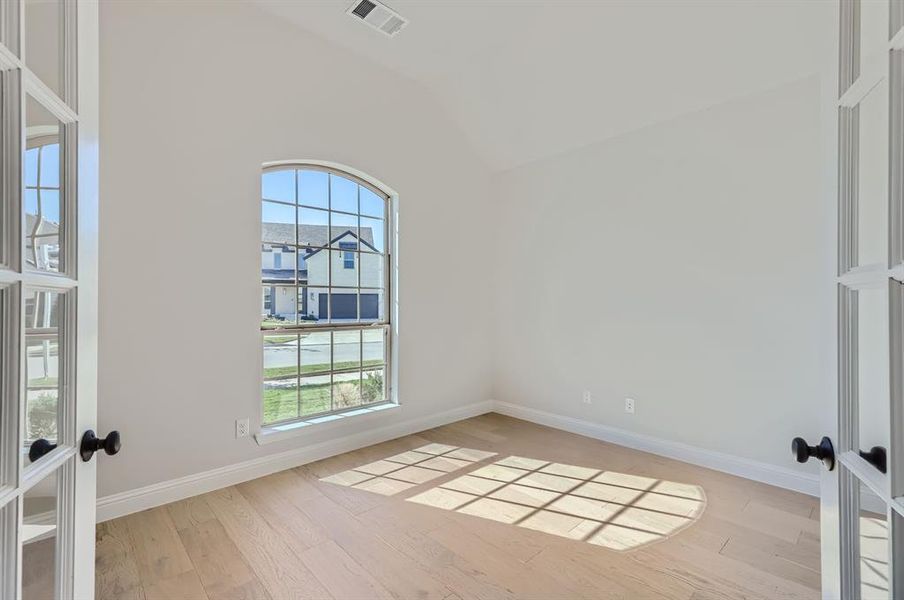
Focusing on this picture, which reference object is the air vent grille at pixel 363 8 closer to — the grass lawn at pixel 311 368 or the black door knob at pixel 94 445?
the grass lawn at pixel 311 368

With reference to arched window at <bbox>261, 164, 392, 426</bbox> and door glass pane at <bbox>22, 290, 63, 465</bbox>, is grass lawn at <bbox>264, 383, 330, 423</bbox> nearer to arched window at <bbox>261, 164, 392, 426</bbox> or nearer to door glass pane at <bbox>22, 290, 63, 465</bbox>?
arched window at <bbox>261, 164, 392, 426</bbox>

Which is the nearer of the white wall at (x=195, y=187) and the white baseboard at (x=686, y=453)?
the white wall at (x=195, y=187)

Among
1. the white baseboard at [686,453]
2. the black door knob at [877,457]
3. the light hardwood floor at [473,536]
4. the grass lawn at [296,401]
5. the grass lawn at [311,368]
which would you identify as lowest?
the light hardwood floor at [473,536]

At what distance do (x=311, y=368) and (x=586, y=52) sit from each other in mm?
3102

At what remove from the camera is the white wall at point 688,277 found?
100 inches

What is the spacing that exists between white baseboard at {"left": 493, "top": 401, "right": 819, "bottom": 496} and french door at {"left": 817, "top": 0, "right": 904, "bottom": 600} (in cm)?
219

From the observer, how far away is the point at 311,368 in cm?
313

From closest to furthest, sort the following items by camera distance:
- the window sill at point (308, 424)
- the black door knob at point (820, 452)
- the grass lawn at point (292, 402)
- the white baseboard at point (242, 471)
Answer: the black door knob at point (820, 452) < the white baseboard at point (242, 471) < the window sill at point (308, 424) < the grass lawn at point (292, 402)

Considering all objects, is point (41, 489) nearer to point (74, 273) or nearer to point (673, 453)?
point (74, 273)

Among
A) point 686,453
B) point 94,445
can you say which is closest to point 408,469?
point 686,453

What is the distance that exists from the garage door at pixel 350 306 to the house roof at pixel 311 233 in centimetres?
44

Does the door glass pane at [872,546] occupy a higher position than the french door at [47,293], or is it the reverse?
the french door at [47,293]

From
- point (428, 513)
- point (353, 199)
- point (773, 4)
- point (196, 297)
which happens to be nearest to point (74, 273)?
point (196, 297)

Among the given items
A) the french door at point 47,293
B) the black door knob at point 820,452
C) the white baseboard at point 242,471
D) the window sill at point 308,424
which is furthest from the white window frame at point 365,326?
the black door knob at point 820,452
